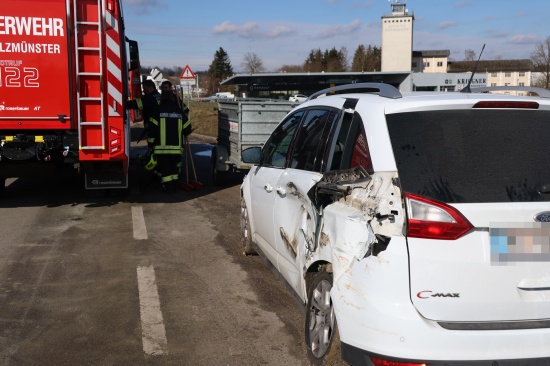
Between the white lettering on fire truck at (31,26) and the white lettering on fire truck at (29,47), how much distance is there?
14cm

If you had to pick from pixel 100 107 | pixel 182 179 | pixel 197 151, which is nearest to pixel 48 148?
pixel 100 107

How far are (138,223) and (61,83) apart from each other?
2296 millimetres

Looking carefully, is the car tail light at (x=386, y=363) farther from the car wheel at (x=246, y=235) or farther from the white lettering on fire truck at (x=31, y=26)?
Result: the white lettering on fire truck at (x=31, y=26)

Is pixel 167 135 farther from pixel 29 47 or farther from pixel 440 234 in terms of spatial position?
pixel 440 234

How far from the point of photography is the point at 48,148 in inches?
346

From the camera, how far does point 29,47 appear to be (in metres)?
8.37

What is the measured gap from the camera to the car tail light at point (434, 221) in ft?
9.56

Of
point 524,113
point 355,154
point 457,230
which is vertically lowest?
point 457,230

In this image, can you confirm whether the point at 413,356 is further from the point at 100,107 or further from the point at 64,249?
the point at 100,107

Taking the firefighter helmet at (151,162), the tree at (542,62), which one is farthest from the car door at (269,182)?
the tree at (542,62)

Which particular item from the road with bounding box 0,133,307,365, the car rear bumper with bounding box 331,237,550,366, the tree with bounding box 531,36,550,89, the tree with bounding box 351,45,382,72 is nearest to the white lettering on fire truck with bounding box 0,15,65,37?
the road with bounding box 0,133,307,365

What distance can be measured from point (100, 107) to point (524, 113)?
6.75 meters

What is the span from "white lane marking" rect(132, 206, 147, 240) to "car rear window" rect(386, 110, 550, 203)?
527cm

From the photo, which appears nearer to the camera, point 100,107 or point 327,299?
point 327,299
